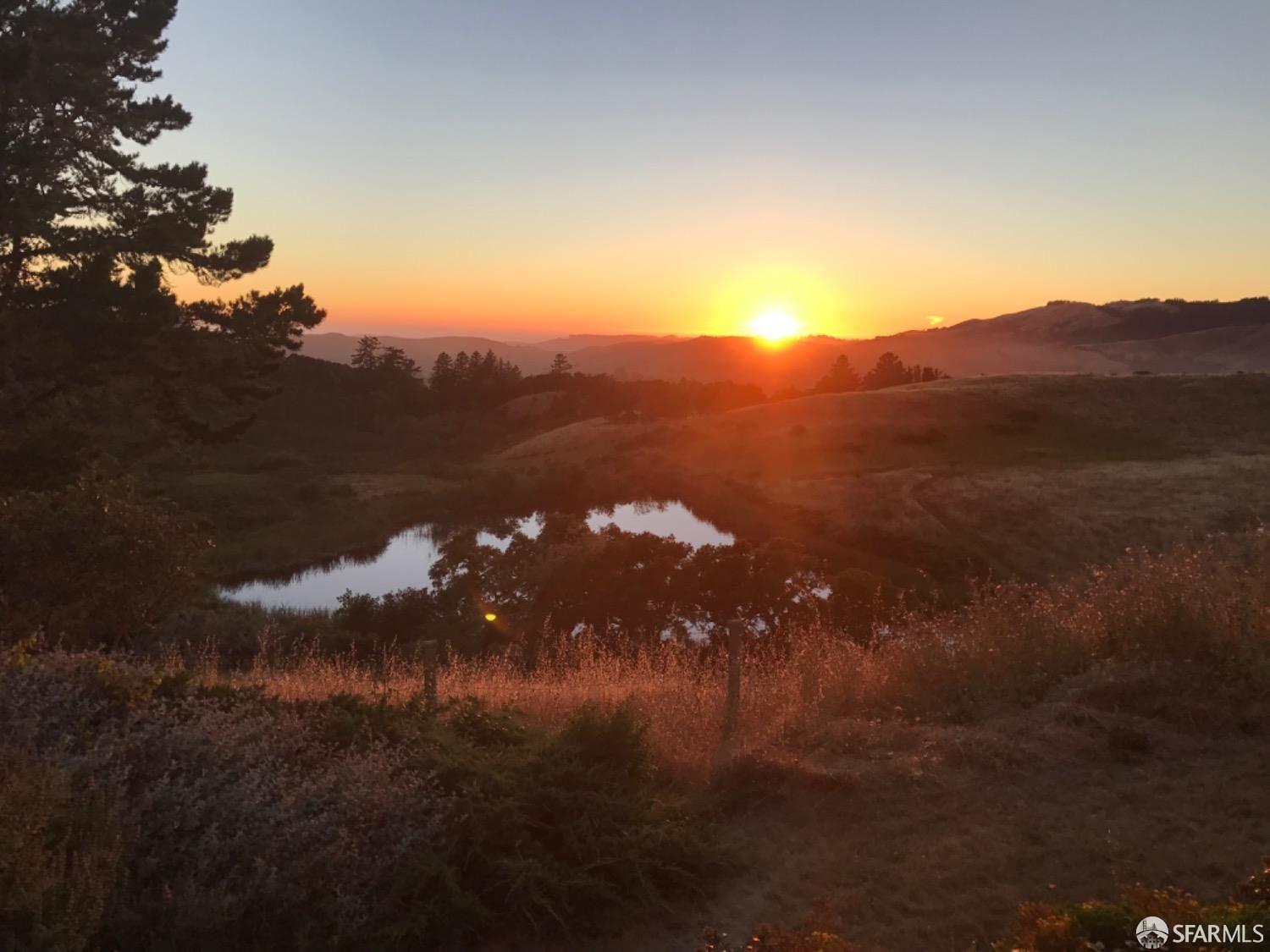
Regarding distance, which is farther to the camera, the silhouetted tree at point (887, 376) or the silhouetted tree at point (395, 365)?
the silhouetted tree at point (395, 365)

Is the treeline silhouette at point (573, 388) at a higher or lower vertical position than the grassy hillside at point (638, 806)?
higher

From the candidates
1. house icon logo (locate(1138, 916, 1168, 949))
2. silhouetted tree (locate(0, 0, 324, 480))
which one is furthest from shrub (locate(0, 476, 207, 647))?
house icon logo (locate(1138, 916, 1168, 949))

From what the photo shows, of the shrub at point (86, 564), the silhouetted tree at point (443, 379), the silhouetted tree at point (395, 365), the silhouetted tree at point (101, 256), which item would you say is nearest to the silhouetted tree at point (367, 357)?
the silhouetted tree at point (395, 365)

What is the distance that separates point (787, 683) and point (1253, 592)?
3.75m

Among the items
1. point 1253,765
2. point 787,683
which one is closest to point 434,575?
point 787,683

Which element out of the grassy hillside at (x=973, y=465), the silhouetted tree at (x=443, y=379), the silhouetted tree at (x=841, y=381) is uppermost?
the silhouetted tree at (x=443, y=379)

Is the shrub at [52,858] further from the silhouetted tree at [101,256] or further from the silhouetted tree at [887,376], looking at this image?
the silhouetted tree at [887,376]

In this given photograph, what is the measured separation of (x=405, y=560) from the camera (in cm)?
3244

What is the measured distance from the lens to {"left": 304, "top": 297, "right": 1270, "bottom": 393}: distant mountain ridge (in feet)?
324

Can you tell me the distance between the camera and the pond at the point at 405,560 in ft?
87.8

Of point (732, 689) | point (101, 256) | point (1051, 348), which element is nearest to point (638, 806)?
point (732, 689)

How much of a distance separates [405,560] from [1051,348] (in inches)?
4742

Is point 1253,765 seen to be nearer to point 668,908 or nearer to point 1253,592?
point 1253,592

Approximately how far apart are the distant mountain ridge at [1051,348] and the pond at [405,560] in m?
66.4
